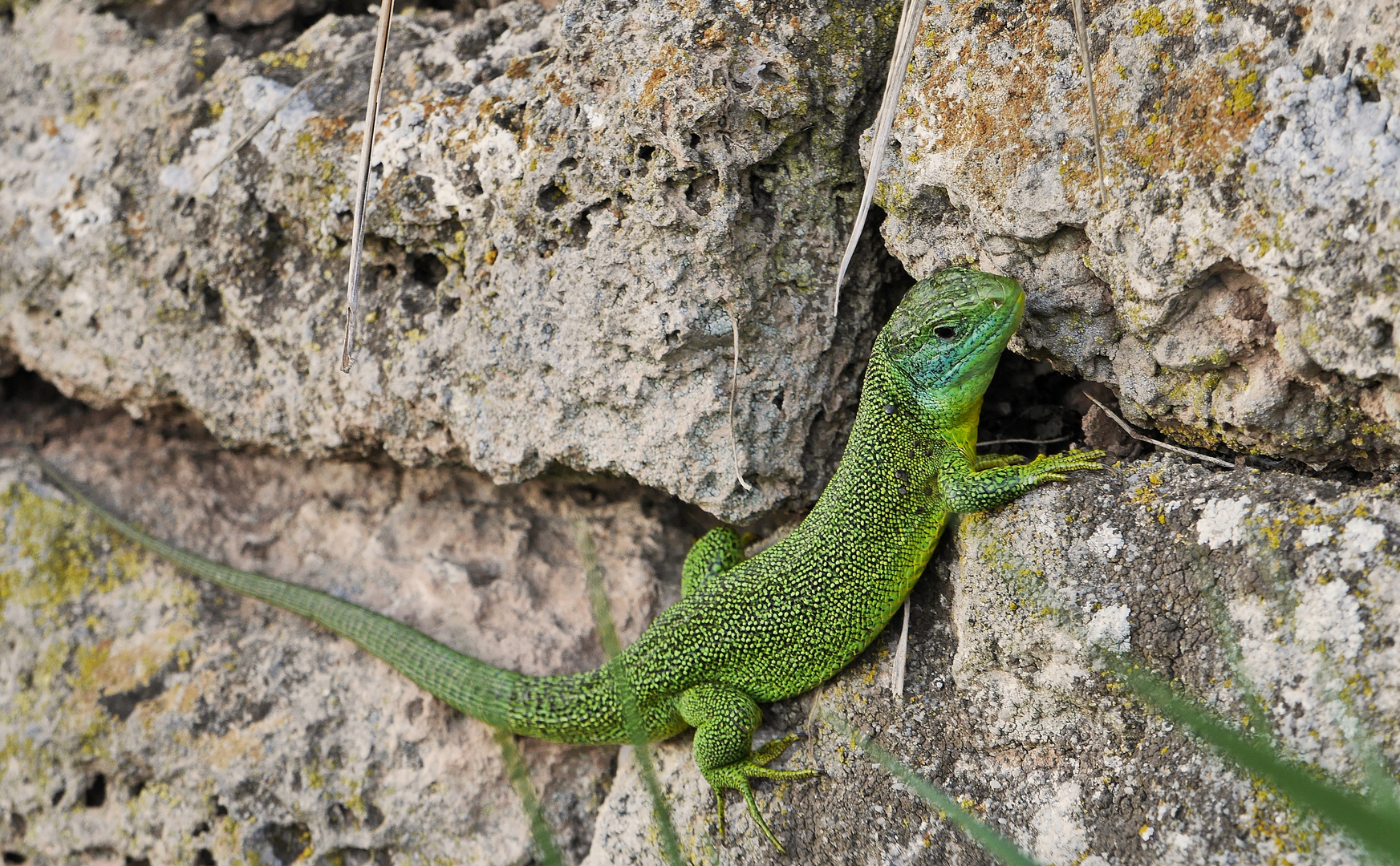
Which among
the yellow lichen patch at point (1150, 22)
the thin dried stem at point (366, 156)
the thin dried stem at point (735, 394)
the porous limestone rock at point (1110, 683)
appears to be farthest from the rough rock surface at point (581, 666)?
the thin dried stem at point (366, 156)

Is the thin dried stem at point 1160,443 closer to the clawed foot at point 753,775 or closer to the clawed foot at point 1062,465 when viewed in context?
the clawed foot at point 1062,465

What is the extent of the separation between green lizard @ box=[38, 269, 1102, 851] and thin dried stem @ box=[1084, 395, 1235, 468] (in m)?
0.15

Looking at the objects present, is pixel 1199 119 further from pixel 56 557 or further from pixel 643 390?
pixel 56 557

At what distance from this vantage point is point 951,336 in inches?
115

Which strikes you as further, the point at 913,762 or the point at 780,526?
the point at 780,526

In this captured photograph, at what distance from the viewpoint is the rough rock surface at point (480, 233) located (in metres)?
3.08

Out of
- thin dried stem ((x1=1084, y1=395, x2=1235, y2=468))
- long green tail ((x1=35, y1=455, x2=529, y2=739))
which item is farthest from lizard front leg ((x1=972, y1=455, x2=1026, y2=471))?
long green tail ((x1=35, y1=455, x2=529, y2=739))

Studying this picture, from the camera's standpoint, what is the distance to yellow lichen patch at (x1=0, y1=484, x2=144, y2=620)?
4398 millimetres

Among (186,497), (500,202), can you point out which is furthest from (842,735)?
(186,497)

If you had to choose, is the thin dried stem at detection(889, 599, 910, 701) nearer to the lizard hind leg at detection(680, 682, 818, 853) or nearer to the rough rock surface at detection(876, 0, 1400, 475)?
the lizard hind leg at detection(680, 682, 818, 853)

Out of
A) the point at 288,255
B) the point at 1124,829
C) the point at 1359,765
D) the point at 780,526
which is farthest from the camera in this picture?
the point at 288,255

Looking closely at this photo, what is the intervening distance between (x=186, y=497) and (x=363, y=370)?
5.26 feet

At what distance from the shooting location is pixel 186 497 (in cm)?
466

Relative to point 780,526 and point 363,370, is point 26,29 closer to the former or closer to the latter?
point 363,370
